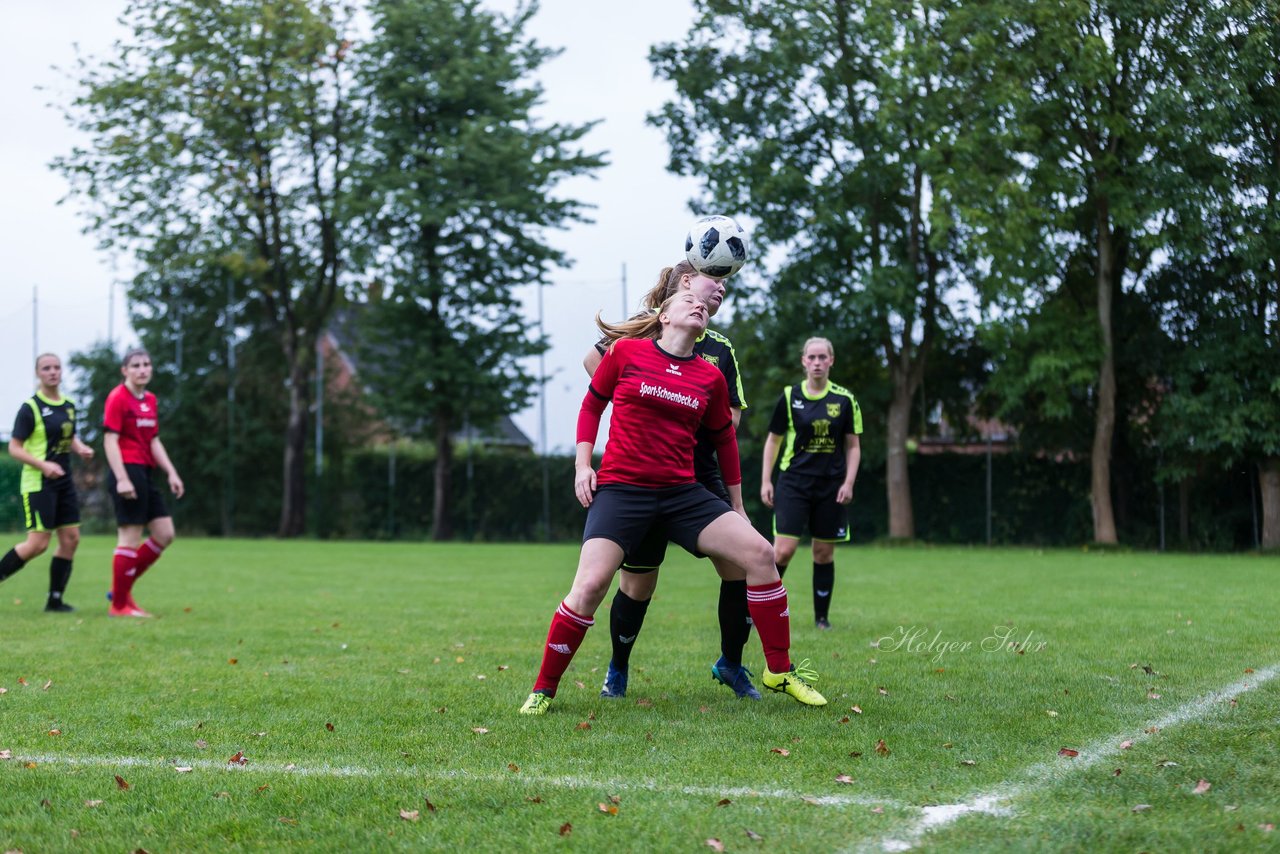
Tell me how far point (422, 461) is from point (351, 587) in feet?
56.3

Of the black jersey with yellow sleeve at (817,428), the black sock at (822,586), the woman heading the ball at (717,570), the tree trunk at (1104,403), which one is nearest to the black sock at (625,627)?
the woman heading the ball at (717,570)

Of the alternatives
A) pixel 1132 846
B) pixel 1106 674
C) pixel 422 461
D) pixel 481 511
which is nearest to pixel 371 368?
pixel 422 461

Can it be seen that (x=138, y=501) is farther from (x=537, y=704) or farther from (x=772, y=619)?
(x=772, y=619)

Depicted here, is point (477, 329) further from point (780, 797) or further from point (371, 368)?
point (780, 797)

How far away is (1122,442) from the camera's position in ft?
80.4

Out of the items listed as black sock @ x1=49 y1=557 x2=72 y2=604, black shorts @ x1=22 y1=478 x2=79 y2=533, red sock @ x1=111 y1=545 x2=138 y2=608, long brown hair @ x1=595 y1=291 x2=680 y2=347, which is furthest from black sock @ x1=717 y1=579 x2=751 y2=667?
black sock @ x1=49 y1=557 x2=72 y2=604

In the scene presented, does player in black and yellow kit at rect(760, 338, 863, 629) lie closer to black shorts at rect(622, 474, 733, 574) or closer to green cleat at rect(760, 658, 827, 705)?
black shorts at rect(622, 474, 733, 574)

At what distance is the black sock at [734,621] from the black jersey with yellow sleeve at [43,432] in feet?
21.0

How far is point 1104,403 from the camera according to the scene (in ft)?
76.2

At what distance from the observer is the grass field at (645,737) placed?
3.73m

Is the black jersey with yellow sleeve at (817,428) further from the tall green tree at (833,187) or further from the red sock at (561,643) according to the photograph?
the tall green tree at (833,187)

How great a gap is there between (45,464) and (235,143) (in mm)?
23094

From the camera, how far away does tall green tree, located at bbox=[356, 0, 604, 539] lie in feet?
97.2

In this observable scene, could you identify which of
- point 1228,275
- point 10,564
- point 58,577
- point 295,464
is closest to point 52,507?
point 10,564
